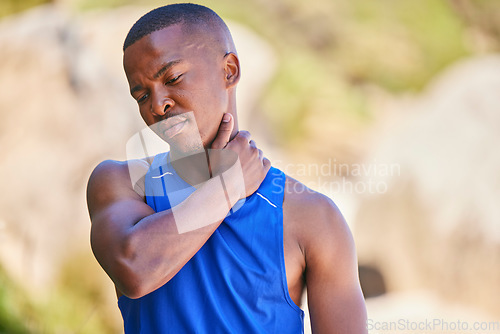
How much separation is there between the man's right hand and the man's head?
0.03 m

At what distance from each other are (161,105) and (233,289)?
469 mm

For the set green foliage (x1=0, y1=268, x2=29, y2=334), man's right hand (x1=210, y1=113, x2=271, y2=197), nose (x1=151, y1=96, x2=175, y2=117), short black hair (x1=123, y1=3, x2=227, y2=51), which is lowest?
green foliage (x1=0, y1=268, x2=29, y2=334)

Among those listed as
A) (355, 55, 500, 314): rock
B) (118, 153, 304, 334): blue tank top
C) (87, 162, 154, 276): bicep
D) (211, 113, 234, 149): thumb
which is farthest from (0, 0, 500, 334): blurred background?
(211, 113, 234, 149): thumb

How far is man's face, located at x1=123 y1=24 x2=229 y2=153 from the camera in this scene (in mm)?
1394

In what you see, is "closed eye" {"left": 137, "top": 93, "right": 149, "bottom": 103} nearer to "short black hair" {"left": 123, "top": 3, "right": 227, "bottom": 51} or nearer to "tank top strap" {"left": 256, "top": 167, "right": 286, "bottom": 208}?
"short black hair" {"left": 123, "top": 3, "right": 227, "bottom": 51}

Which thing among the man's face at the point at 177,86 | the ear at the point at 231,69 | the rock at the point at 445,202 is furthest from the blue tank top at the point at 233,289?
the rock at the point at 445,202

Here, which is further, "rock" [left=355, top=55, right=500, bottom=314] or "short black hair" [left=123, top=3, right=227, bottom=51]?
"rock" [left=355, top=55, right=500, bottom=314]

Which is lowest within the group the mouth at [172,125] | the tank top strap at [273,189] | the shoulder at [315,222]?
the shoulder at [315,222]

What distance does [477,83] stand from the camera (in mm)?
5145

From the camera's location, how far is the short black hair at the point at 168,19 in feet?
4.72

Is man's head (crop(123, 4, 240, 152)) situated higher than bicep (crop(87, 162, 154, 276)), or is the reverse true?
man's head (crop(123, 4, 240, 152))

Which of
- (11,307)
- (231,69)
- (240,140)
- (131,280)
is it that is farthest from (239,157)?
(11,307)

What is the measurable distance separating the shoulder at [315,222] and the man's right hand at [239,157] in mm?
98

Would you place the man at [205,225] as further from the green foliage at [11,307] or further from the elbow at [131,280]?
the green foliage at [11,307]
